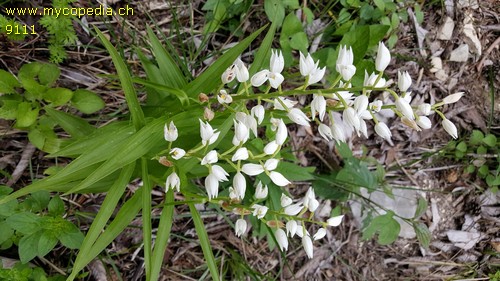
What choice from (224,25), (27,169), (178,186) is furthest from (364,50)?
(27,169)

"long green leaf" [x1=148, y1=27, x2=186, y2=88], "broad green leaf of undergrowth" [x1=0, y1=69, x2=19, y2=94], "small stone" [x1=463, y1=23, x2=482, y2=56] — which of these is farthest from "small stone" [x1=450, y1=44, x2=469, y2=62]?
"broad green leaf of undergrowth" [x1=0, y1=69, x2=19, y2=94]

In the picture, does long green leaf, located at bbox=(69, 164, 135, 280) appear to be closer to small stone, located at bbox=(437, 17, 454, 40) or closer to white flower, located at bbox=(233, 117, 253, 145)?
white flower, located at bbox=(233, 117, 253, 145)

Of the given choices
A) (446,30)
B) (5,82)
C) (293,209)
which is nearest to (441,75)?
(446,30)

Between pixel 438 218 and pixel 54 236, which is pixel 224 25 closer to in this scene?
pixel 54 236

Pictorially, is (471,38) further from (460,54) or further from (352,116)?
(352,116)

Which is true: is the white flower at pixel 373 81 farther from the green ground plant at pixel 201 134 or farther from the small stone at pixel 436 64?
the small stone at pixel 436 64
